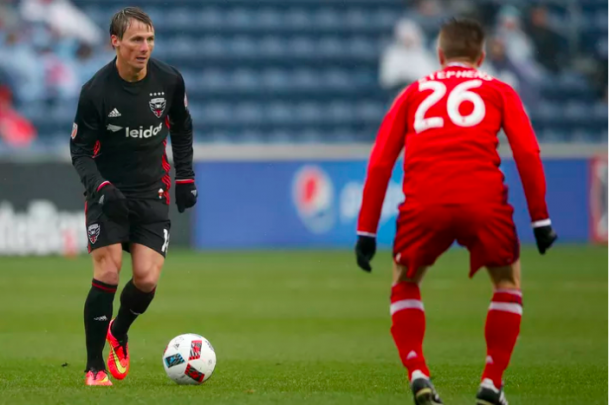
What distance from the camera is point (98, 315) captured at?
6332 millimetres

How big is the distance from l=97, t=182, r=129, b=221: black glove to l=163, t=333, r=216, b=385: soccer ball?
77cm

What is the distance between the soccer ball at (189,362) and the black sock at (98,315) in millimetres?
358

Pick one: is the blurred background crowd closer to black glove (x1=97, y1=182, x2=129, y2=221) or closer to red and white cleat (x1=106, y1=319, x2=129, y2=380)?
red and white cleat (x1=106, y1=319, x2=129, y2=380)

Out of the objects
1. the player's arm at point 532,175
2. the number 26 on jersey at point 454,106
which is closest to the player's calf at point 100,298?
the number 26 on jersey at point 454,106

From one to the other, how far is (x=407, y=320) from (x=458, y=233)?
A: 0.47m

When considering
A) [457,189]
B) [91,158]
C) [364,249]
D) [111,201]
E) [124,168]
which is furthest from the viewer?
[124,168]

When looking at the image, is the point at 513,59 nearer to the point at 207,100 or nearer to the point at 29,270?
the point at 207,100

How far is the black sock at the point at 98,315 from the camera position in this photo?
629 cm

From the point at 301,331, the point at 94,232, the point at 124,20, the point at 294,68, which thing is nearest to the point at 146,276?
the point at 94,232

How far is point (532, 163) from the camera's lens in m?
4.98

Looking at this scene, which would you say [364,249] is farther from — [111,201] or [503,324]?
[111,201]

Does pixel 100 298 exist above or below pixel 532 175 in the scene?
below

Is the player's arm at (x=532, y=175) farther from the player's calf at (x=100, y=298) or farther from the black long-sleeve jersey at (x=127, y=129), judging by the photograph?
the player's calf at (x=100, y=298)

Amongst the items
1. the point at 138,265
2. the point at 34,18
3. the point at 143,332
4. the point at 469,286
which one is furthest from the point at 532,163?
the point at 34,18
